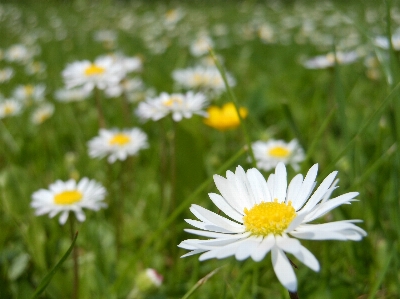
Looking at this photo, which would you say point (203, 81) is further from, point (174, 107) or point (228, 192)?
point (228, 192)

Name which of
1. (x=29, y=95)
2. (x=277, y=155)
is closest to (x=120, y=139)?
(x=277, y=155)

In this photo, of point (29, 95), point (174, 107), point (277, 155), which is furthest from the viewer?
point (29, 95)

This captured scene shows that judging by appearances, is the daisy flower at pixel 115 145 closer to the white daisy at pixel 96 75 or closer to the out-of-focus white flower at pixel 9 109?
the white daisy at pixel 96 75

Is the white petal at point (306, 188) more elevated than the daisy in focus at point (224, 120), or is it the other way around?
the daisy in focus at point (224, 120)

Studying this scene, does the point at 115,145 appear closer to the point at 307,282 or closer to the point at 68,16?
the point at 307,282

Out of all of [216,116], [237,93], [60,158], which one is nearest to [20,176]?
[60,158]

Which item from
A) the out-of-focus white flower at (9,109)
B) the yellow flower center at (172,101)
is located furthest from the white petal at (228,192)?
the out-of-focus white flower at (9,109)

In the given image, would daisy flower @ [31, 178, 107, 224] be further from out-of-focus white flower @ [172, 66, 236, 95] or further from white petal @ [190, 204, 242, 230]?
out-of-focus white flower @ [172, 66, 236, 95]
